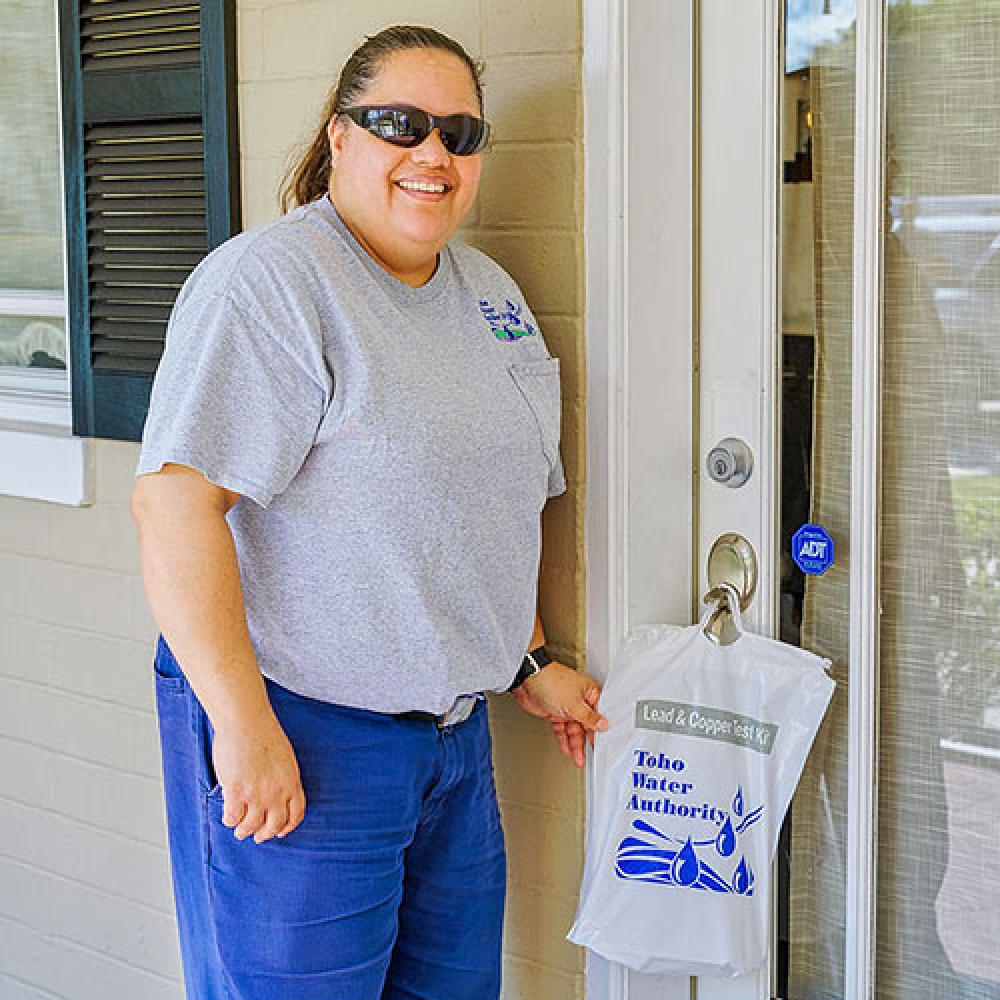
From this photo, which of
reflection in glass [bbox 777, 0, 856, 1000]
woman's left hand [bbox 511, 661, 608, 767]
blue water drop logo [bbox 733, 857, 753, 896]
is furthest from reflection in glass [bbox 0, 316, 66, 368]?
blue water drop logo [bbox 733, 857, 753, 896]

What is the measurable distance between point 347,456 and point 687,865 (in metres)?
0.83

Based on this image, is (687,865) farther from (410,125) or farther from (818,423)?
(410,125)

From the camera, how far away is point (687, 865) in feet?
7.48

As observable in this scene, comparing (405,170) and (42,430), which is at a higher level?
(405,170)

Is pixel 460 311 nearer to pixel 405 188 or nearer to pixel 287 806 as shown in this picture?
pixel 405 188

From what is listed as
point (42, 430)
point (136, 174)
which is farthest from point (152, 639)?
point (136, 174)

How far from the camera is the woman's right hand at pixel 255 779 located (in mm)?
1898

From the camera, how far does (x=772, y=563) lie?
91.7 inches

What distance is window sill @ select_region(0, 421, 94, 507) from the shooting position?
9.62ft

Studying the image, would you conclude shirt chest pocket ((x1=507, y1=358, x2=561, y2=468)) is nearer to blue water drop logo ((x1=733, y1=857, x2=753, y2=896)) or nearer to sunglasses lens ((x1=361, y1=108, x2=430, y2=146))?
sunglasses lens ((x1=361, y1=108, x2=430, y2=146))

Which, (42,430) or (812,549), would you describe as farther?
(42,430)

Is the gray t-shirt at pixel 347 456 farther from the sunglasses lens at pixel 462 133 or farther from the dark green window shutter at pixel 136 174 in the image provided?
the dark green window shutter at pixel 136 174

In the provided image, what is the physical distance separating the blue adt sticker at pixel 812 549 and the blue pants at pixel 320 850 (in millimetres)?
559

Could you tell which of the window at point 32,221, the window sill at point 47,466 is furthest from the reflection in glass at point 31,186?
the window sill at point 47,466
